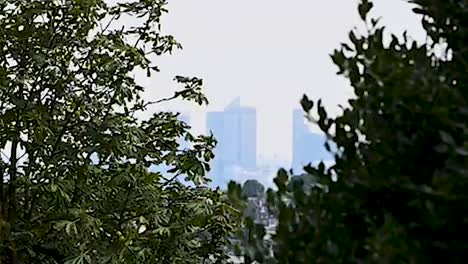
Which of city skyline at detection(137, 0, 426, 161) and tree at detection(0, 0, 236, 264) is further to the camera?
city skyline at detection(137, 0, 426, 161)

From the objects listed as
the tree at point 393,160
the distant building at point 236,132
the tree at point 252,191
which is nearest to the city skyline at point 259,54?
the distant building at point 236,132

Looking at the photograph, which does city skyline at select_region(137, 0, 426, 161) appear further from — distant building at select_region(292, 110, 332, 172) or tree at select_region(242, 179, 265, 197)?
tree at select_region(242, 179, 265, 197)

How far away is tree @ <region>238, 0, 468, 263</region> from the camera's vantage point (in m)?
0.67

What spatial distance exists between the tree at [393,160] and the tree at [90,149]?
1.07 m

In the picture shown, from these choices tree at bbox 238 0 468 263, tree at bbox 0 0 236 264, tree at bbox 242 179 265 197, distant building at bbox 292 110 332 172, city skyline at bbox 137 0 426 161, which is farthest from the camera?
city skyline at bbox 137 0 426 161

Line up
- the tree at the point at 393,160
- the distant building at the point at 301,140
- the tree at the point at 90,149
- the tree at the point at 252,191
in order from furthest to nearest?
the distant building at the point at 301,140, the tree at the point at 90,149, the tree at the point at 252,191, the tree at the point at 393,160

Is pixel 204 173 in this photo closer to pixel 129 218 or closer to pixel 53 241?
pixel 129 218

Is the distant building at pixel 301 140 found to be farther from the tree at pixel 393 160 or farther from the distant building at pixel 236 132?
the tree at pixel 393 160

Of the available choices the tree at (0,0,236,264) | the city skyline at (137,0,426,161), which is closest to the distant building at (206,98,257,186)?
the city skyline at (137,0,426,161)

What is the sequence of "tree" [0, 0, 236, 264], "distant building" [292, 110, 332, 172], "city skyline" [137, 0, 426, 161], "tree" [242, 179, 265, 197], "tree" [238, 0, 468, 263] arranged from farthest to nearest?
1. "city skyline" [137, 0, 426, 161]
2. "distant building" [292, 110, 332, 172]
3. "tree" [0, 0, 236, 264]
4. "tree" [242, 179, 265, 197]
5. "tree" [238, 0, 468, 263]

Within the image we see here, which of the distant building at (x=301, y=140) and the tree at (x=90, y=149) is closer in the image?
the tree at (x=90, y=149)

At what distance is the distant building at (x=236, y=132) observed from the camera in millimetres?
2449

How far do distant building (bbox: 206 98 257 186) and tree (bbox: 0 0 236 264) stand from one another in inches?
20.4

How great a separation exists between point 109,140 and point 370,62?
1.17m
